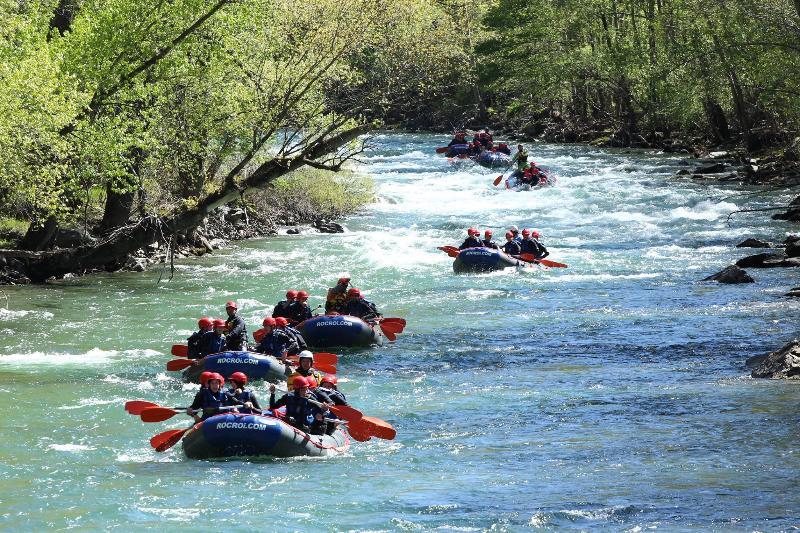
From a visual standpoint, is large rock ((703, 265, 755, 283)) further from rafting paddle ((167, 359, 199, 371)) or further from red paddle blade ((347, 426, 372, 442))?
red paddle blade ((347, 426, 372, 442))

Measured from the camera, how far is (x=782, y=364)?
52.3 feet

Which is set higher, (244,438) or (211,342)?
(211,342)

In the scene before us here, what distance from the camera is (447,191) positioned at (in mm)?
42906

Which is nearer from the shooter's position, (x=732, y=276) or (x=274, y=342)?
(x=274, y=342)

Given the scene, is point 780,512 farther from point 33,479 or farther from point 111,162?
point 111,162

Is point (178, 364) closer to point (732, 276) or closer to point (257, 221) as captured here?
point (732, 276)

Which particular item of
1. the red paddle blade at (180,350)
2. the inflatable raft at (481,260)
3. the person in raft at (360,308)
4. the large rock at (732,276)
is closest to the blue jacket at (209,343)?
the red paddle blade at (180,350)

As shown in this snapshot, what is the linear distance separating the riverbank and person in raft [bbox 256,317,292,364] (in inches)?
330

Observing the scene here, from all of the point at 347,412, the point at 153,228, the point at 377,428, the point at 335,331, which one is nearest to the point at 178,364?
the point at 335,331

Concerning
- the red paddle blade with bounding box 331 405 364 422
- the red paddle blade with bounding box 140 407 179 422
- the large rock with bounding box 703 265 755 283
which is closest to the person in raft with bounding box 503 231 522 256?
the large rock with bounding box 703 265 755 283

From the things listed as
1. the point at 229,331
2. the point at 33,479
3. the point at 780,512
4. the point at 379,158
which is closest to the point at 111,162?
the point at 229,331

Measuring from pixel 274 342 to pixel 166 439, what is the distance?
4.70 metres

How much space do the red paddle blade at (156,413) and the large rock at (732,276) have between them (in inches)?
556

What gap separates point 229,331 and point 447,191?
26025mm
